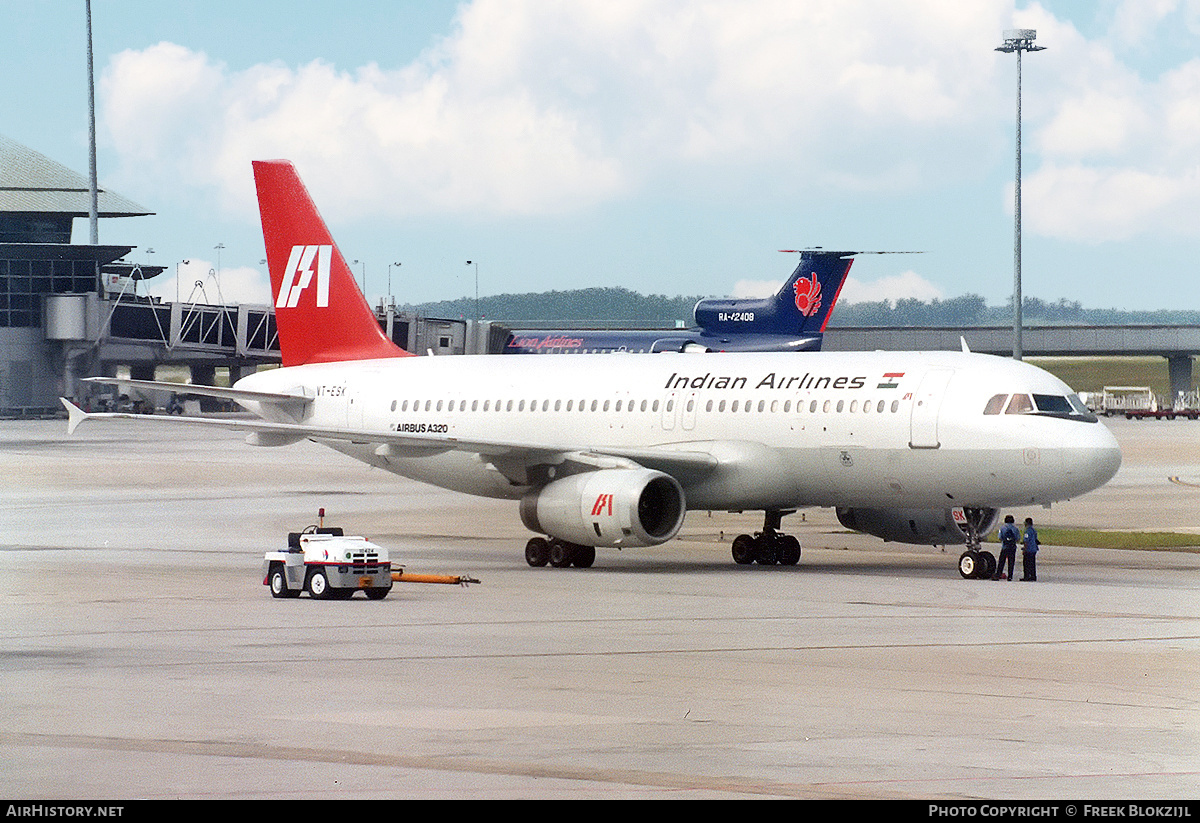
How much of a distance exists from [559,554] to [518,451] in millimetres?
2077

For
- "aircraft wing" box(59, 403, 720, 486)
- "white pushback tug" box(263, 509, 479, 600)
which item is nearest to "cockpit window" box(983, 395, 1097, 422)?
"aircraft wing" box(59, 403, 720, 486)

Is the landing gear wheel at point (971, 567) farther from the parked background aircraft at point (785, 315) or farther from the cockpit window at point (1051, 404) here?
the parked background aircraft at point (785, 315)

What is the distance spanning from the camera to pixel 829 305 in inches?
3597

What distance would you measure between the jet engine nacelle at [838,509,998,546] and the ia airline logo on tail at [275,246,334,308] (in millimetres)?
14131

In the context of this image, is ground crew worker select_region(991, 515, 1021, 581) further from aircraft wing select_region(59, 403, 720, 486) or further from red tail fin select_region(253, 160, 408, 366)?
red tail fin select_region(253, 160, 408, 366)

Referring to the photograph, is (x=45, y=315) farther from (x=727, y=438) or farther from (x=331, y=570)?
(x=331, y=570)

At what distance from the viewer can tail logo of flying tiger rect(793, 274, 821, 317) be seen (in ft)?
294

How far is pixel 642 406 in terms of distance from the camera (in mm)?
35156

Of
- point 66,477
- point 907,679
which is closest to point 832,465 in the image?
point 907,679

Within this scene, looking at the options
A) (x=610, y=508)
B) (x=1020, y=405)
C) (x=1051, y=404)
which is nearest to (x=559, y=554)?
(x=610, y=508)

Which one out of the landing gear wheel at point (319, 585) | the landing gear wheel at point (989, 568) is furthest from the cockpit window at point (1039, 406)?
the landing gear wheel at point (319, 585)

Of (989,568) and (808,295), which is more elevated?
(808,295)
